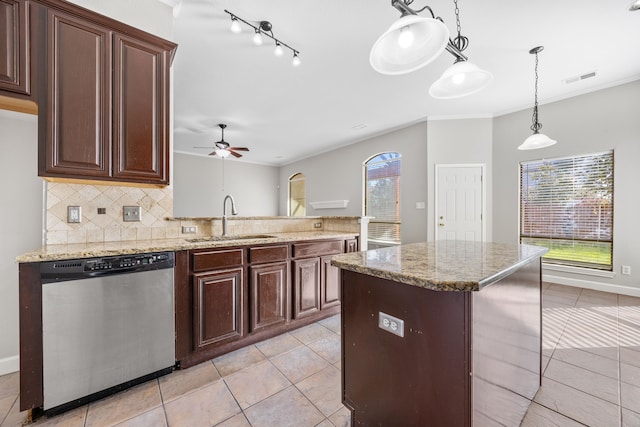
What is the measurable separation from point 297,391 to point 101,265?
4.77ft

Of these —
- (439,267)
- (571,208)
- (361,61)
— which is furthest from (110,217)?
(571,208)

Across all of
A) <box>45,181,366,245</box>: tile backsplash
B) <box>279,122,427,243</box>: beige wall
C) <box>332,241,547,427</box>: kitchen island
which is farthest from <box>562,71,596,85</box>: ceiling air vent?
<box>45,181,366,245</box>: tile backsplash

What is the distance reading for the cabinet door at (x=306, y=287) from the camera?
2.50m

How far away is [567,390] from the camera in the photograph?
5.41ft

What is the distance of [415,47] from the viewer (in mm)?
1248

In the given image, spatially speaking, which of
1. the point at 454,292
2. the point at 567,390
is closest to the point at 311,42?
the point at 454,292

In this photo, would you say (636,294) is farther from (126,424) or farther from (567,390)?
(126,424)

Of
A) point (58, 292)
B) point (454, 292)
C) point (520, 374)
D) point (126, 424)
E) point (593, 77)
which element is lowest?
point (126, 424)

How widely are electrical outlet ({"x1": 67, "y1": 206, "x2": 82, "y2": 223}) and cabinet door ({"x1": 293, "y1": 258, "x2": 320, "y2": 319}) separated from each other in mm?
1688

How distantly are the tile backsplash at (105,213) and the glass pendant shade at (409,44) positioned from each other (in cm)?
201

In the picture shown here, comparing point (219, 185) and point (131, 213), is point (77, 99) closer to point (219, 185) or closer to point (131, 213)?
point (131, 213)

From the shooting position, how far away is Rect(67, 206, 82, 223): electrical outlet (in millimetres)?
1817

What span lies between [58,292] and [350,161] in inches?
221

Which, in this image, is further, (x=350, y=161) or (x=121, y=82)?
(x=350, y=161)
